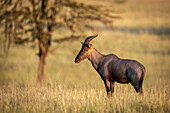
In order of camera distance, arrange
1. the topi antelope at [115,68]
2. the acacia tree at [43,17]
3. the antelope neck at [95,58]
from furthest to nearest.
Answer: the acacia tree at [43,17], the antelope neck at [95,58], the topi antelope at [115,68]

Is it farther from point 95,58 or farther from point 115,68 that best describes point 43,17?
point 115,68

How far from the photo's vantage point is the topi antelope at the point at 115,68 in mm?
6633

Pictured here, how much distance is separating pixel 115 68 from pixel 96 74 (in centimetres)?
1431

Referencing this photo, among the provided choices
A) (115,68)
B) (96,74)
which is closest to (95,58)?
(115,68)

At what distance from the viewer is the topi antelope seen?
21.8 ft

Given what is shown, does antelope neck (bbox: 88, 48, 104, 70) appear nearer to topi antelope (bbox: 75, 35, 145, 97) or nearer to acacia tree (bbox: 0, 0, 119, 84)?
topi antelope (bbox: 75, 35, 145, 97)

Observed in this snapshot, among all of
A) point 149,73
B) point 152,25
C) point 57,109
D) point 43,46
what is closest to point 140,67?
point 57,109

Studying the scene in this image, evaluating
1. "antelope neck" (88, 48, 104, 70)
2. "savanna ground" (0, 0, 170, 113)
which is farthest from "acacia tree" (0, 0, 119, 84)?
"antelope neck" (88, 48, 104, 70)

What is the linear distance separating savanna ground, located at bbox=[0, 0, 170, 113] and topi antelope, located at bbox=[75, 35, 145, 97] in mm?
412

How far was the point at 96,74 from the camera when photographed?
21062 millimetres

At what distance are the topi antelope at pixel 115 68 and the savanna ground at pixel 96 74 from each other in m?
0.41

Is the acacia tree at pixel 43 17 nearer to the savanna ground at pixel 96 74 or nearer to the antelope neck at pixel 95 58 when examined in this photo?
the savanna ground at pixel 96 74

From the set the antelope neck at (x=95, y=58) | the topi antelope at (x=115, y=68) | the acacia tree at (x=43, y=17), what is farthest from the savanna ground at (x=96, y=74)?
the acacia tree at (x=43, y=17)

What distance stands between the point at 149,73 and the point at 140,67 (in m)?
12.8
